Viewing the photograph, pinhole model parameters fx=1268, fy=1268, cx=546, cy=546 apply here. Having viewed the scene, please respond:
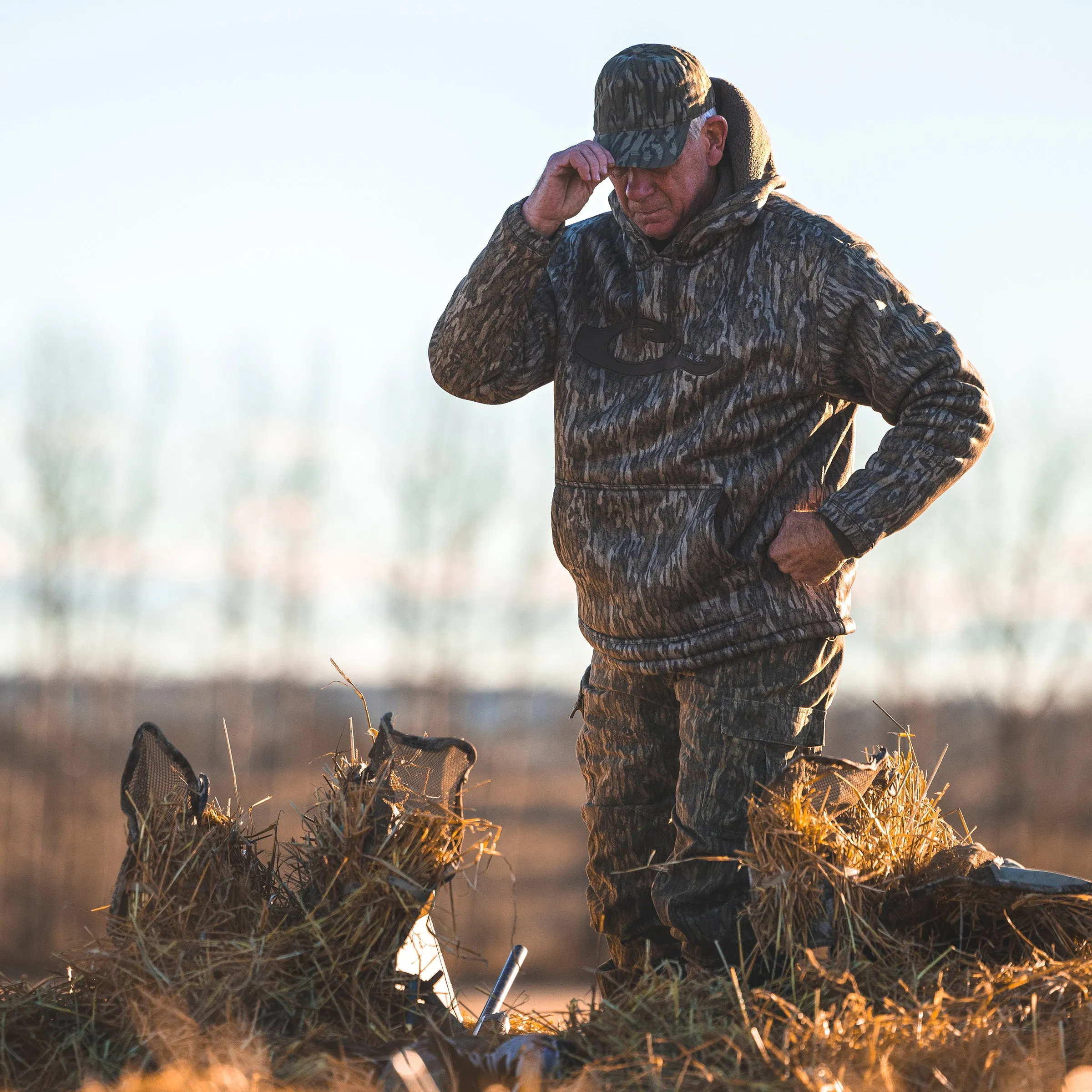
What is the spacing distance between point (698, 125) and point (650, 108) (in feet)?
0.44

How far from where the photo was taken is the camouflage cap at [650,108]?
308cm

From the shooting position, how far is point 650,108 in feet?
10.1

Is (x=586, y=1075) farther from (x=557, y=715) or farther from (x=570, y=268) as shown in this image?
(x=557, y=715)

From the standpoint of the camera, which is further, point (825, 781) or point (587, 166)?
point (587, 166)

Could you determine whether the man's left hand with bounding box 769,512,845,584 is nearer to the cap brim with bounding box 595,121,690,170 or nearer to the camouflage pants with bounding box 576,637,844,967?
the camouflage pants with bounding box 576,637,844,967

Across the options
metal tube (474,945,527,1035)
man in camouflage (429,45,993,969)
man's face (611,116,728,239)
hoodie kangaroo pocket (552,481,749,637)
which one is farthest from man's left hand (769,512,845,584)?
metal tube (474,945,527,1035)

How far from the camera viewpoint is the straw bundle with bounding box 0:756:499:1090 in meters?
2.44

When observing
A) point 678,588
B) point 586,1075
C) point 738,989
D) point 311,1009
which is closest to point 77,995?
point 311,1009

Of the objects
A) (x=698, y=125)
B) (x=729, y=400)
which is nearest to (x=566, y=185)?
(x=698, y=125)

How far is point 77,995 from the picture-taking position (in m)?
2.65

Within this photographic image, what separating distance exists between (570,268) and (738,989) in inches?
75.3

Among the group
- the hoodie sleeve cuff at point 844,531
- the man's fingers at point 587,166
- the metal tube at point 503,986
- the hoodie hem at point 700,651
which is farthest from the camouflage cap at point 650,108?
the metal tube at point 503,986

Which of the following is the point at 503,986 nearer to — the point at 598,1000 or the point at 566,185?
the point at 598,1000

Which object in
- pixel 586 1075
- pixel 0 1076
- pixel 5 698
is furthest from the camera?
pixel 5 698
